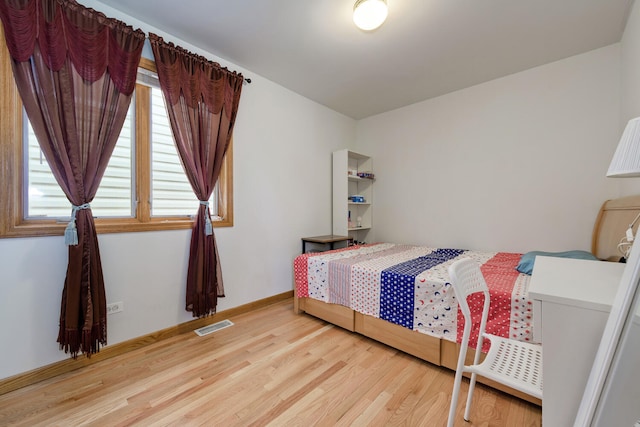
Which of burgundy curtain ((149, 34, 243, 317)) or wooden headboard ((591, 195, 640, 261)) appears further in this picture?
burgundy curtain ((149, 34, 243, 317))

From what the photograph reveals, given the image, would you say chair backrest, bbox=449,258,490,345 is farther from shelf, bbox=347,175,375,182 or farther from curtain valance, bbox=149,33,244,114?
shelf, bbox=347,175,375,182

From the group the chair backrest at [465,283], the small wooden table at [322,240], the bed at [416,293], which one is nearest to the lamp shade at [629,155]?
the chair backrest at [465,283]

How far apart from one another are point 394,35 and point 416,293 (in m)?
2.11

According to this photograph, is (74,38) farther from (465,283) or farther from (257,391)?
(465,283)

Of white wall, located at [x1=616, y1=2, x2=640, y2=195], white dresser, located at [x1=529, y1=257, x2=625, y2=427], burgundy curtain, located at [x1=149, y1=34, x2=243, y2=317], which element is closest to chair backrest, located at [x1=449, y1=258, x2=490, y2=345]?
white dresser, located at [x1=529, y1=257, x2=625, y2=427]

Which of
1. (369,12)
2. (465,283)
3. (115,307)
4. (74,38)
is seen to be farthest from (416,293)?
(74,38)

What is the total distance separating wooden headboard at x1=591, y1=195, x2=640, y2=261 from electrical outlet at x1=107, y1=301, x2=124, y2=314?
3.65 m

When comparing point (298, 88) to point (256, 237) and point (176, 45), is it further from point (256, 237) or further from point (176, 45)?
point (256, 237)

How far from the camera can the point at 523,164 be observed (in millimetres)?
2715

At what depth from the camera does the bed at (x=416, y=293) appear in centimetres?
157

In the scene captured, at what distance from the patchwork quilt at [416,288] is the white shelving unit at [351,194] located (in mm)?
842

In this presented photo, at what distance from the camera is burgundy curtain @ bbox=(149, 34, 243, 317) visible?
2.09 m

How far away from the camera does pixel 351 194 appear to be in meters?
4.04

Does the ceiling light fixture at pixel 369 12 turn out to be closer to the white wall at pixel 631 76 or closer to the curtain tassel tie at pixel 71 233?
the white wall at pixel 631 76
